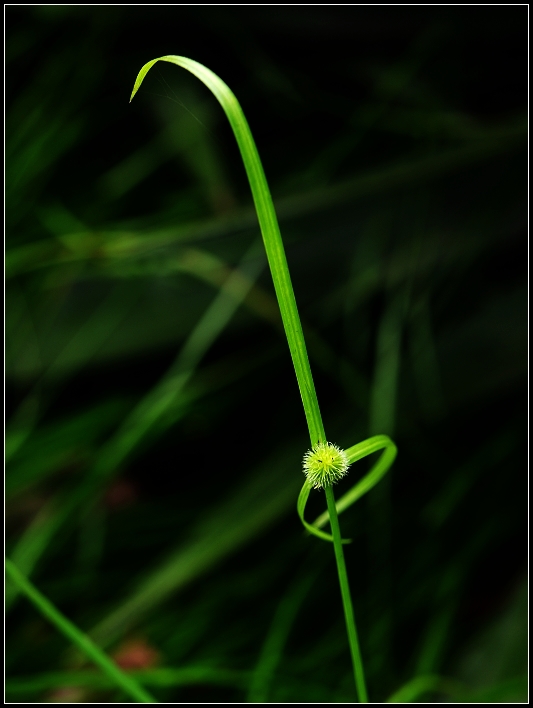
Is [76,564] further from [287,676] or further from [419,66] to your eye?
[419,66]

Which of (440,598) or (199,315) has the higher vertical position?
(199,315)

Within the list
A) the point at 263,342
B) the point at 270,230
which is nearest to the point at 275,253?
the point at 270,230

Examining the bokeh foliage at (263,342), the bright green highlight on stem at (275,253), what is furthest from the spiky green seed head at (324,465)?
the bokeh foliage at (263,342)

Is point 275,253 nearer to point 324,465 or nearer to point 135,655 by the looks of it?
point 324,465

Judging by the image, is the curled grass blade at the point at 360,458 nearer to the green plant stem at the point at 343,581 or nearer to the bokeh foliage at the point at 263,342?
the green plant stem at the point at 343,581

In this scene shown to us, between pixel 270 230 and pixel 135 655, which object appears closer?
pixel 270 230

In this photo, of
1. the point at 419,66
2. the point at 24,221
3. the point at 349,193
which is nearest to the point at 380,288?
the point at 349,193

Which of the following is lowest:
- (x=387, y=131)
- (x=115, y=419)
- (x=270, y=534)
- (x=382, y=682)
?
(x=382, y=682)
